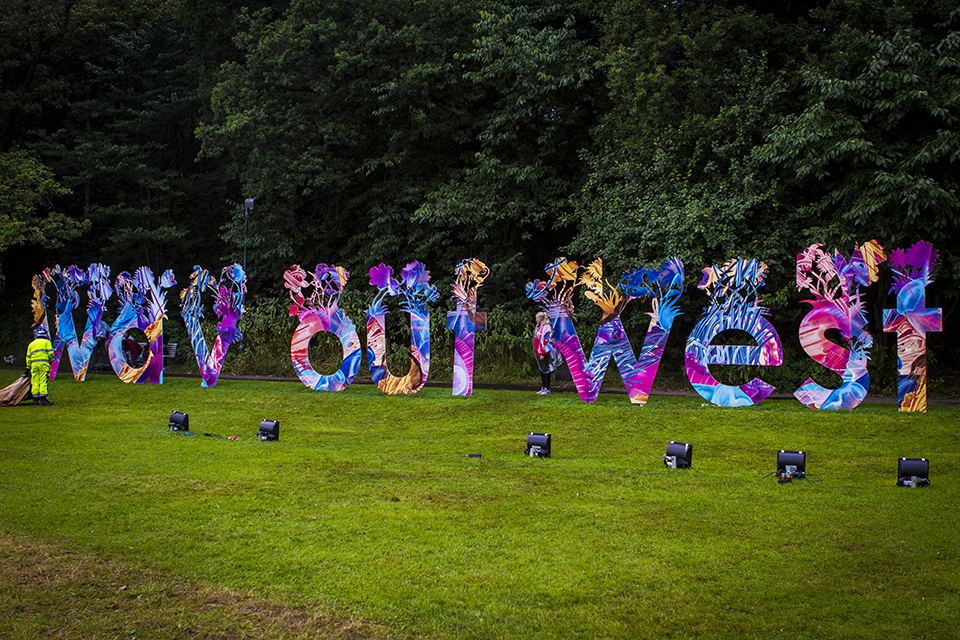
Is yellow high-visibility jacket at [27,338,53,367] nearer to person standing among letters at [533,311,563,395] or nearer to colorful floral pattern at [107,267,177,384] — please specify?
colorful floral pattern at [107,267,177,384]

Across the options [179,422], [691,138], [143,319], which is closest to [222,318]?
[143,319]

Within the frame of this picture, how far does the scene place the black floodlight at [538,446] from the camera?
9.98 meters

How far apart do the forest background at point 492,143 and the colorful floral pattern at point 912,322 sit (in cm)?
243

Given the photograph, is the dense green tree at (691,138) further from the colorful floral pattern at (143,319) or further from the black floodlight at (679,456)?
the colorful floral pattern at (143,319)

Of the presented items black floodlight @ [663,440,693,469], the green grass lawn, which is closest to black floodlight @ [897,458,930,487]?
the green grass lawn

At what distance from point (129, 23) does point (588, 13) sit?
61.7ft

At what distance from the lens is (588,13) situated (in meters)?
21.0

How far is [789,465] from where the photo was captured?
847 centimetres

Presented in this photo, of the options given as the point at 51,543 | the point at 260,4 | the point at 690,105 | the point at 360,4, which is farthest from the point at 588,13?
the point at 51,543

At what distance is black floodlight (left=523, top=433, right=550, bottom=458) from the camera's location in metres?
9.98

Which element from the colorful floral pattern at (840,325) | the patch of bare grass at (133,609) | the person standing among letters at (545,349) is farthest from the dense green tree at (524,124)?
the patch of bare grass at (133,609)

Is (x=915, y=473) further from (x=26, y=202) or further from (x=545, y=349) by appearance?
(x=26, y=202)

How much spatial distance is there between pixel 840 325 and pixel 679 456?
5644 mm

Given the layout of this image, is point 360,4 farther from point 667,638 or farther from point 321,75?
point 667,638
